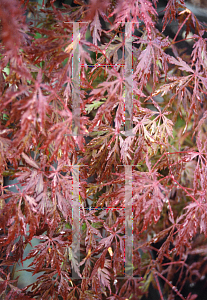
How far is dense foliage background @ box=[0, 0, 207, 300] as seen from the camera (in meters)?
0.60

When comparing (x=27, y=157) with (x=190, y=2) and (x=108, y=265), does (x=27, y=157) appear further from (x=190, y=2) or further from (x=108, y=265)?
(x=190, y=2)

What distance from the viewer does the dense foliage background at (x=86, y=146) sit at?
23.4 inches

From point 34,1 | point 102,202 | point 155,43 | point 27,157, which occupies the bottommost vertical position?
point 102,202

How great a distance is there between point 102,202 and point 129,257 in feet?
0.83

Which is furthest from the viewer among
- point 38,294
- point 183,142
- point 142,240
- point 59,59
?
point 183,142

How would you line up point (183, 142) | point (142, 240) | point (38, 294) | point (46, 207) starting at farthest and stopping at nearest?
point (183, 142) < point (142, 240) < point (38, 294) < point (46, 207)

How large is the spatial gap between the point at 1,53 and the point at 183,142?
36.5 inches

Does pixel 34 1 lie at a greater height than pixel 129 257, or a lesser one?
greater

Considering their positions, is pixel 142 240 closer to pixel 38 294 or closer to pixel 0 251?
pixel 38 294

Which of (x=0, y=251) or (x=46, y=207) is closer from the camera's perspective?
(x=46, y=207)

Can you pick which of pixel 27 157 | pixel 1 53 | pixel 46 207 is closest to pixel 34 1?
pixel 1 53

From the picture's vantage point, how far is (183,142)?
3.74ft

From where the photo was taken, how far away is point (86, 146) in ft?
2.72

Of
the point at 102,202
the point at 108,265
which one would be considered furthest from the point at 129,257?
the point at 102,202
